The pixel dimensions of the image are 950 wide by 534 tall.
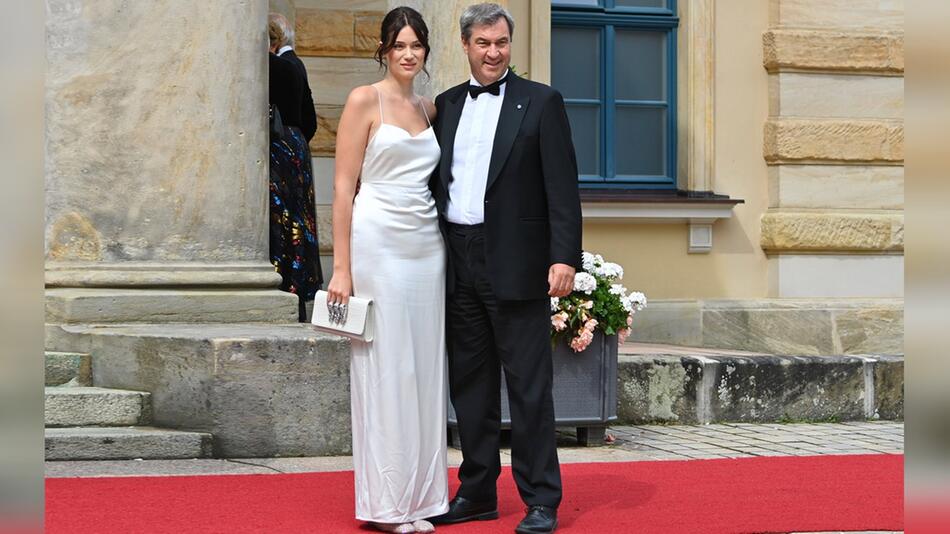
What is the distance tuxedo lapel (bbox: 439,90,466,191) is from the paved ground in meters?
1.65

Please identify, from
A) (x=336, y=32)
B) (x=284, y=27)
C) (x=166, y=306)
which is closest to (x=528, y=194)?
(x=166, y=306)

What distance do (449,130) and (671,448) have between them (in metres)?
2.55

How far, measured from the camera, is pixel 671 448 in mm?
6406

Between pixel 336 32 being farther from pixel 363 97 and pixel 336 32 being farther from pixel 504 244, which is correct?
pixel 504 244

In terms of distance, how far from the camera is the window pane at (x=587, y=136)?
9.83 meters

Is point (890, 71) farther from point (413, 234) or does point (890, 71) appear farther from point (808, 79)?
point (413, 234)

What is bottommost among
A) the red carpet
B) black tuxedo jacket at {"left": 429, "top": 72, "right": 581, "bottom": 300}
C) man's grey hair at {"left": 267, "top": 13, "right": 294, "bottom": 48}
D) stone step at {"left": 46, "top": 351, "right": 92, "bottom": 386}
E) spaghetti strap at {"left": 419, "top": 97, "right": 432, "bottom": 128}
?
the red carpet

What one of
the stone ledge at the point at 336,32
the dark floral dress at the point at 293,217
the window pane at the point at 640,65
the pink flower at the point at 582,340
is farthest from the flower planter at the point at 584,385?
the window pane at the point at 640,65

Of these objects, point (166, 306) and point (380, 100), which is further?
point (166, 306)

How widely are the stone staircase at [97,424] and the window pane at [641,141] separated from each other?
4.80 meters

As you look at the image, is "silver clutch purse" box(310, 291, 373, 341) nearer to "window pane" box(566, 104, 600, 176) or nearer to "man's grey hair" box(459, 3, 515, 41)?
"man's grey hair" box(459, 3, 515, 41)

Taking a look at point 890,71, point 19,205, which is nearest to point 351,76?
point 890,71

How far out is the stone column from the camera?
6.62 metres

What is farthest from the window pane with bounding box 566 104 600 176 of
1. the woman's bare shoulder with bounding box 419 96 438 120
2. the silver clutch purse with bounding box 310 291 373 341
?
the silver clutch purse with bounding box 310 291 373 341
